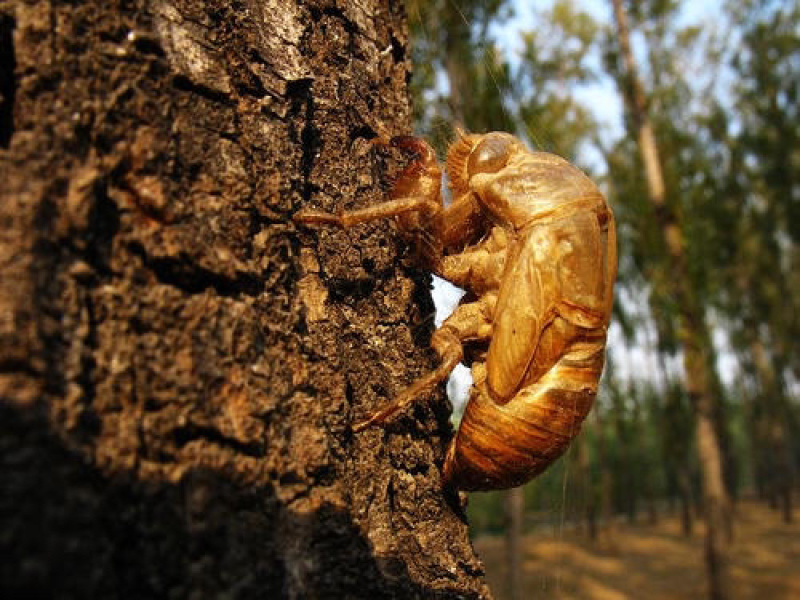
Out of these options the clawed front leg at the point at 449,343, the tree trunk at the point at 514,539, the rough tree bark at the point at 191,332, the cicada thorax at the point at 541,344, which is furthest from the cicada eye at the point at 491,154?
the tree trunk at the point at 514,539

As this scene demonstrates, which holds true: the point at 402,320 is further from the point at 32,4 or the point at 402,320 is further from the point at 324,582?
the point at 32,4

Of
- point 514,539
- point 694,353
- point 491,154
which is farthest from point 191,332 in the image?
point 694,353

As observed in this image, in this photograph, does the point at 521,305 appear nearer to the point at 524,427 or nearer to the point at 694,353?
the point at 524,427

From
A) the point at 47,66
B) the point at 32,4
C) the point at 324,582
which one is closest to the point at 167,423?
the point at 324,582

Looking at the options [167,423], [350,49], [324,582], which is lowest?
[324,582]

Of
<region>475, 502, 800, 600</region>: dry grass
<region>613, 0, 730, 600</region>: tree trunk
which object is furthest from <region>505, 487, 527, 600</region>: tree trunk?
<region>475, 502, 800, 600</region>: dry grass

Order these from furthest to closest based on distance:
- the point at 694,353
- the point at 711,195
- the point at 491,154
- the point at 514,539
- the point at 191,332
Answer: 1. the point at 711,195
2. the point at 694,353
3. the point at 514,539
4. the point at 491,154
5. the point at 191,332

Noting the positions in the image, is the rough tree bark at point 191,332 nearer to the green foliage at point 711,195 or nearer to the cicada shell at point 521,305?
the cicada shell at point 521,305
